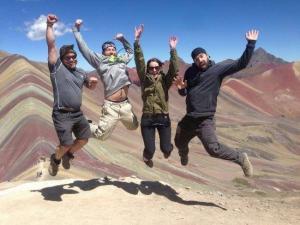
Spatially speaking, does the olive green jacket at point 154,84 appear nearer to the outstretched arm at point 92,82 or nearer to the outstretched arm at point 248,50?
the outstretched arm at point 92,82

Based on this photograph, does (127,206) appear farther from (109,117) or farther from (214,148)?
(214,148)

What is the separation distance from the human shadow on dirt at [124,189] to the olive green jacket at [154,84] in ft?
5.99

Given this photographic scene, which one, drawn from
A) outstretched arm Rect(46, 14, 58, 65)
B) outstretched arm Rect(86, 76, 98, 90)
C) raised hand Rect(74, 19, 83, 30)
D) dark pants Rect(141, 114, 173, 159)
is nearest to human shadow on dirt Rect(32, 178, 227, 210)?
dark pants Rect(141, 114, 173, 159)

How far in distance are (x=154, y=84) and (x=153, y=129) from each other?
864 millimetres

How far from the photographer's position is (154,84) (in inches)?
350

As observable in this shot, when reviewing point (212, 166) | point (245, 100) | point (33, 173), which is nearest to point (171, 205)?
point (33, 173)

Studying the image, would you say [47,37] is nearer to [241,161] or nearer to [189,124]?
[189,124]

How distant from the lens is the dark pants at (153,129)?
899 centimetres

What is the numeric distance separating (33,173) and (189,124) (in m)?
7.83

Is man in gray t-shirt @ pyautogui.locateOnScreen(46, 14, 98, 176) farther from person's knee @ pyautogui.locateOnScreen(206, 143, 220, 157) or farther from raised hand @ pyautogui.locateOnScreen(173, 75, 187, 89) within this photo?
person's knee @ pyautogui.locateOnScreen(206, 143, 220, 157)

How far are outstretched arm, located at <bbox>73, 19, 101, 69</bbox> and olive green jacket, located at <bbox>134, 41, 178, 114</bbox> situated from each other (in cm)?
79

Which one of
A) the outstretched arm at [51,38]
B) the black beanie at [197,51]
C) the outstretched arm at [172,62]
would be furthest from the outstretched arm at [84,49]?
the black beanie at [197,51]

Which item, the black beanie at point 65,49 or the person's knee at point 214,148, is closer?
the black beanie at point 65,49

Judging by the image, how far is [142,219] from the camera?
26.1 feet
